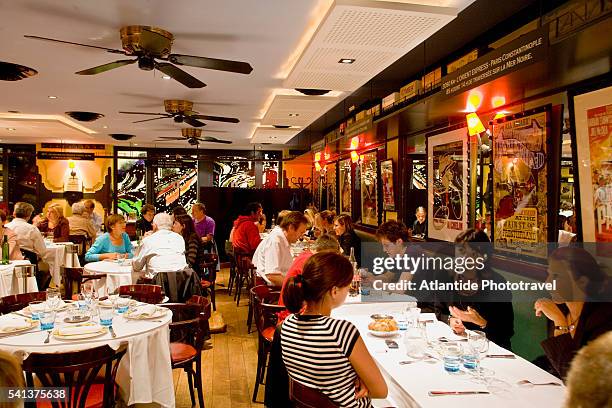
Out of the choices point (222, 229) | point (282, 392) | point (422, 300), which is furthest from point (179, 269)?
point (222, 229)

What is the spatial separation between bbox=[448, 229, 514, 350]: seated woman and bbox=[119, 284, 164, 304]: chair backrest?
101 inches

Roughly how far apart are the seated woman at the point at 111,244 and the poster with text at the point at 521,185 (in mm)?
4540

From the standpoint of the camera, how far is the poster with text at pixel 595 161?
3.09 m

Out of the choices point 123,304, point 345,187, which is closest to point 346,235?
point 123,304

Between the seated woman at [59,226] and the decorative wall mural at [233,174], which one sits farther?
the decorative wall mural at [233,174]

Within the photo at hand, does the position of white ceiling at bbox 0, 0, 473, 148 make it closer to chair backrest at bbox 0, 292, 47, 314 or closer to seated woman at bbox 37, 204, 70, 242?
seated woman at bbox 37, 204, 70, 242

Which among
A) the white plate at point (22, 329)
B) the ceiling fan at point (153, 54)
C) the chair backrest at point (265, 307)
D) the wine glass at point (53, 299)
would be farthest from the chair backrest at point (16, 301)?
the ceiling fan at point (153, 54)

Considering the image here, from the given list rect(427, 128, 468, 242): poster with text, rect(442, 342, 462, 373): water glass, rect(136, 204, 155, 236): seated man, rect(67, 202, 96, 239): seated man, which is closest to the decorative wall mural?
rect(136, 204, 155, 236): seated man

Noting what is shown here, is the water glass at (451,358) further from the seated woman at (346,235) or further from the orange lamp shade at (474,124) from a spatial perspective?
the seated woman at (346,235)

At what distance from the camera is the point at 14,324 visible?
3193 millimetres

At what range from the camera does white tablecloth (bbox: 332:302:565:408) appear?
197cm

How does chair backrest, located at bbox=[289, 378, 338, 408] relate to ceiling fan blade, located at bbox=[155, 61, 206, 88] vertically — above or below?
below

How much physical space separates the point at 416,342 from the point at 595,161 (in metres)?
1.82

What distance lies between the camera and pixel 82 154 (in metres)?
13.9
